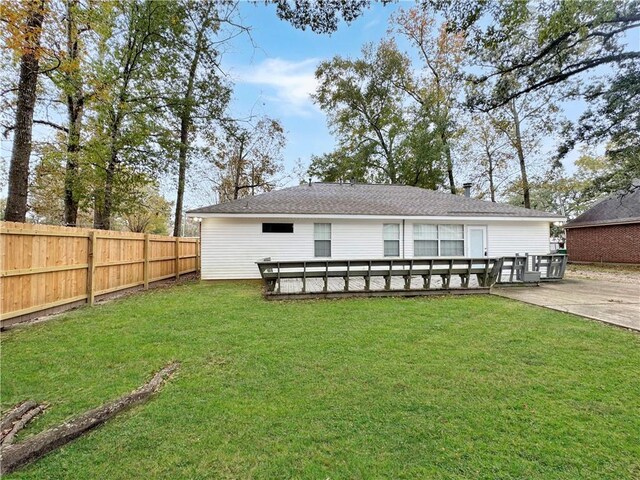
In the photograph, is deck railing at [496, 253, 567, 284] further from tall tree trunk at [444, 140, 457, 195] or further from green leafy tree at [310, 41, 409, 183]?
green leafy tree at [310, 41, 409, 183]

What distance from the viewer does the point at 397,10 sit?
21312 millimetres

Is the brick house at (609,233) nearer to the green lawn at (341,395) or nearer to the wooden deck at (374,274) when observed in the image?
Result: the wooden deck at (374,274)

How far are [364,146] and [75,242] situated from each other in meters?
20.9

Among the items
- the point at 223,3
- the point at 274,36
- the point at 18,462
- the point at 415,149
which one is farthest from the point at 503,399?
the point at 415,149

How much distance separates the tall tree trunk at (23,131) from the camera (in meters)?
5.81

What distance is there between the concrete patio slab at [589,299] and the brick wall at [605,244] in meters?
11.3

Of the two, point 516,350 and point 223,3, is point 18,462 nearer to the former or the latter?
point 516,350

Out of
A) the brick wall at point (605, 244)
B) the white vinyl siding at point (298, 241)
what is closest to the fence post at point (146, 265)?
the white vinyl siding at point (298, 241)

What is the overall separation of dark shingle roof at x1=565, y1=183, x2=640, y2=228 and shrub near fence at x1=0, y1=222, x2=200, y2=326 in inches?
915

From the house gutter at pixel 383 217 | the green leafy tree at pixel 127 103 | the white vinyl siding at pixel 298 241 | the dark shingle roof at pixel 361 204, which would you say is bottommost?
the white vinyl siding at pixel 298 241

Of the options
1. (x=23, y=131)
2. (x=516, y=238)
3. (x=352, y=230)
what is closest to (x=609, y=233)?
(x=516, y=238)

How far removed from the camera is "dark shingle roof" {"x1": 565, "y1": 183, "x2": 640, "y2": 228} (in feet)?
56.2

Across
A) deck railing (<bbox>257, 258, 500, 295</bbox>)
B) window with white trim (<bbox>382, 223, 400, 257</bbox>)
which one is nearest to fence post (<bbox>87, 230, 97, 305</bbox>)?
deck railing (<bbox>257, 258, 500, 295</bbox>)

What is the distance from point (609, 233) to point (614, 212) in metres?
1.36
